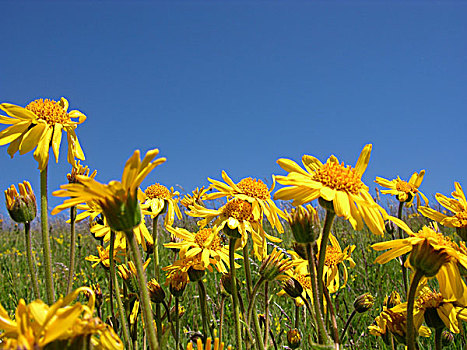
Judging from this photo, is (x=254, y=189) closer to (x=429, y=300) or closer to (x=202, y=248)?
(x=202, y=248)

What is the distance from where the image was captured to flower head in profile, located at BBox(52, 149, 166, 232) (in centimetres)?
98

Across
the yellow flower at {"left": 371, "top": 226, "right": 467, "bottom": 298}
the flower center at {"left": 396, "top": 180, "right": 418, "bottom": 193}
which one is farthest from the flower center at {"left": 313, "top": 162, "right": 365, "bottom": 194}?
the flower center at {"left": 396, "top": 180, "right": 418, "bottom": 193}

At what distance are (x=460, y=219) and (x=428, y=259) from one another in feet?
2.64

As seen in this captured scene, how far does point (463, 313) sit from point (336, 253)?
0.85m

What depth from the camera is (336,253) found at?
8.26 ft

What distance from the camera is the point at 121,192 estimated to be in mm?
1028

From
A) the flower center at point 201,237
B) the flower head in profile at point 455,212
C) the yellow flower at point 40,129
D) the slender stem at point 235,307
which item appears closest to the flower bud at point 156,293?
the flower center at point 201,237

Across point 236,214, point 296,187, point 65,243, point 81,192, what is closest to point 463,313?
point 296,187

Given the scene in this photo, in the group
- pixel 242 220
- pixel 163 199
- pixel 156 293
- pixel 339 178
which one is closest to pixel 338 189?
pixel 339 178

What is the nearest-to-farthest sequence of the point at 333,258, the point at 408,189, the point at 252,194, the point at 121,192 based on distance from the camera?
the point at 121,192, the point at 252,194, the point at 333,258, the point at 408,189

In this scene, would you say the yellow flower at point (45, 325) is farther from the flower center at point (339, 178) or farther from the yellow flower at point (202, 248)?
the yellow flower at point (202, 248)

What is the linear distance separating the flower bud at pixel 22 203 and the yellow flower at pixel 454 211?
1.97 metres

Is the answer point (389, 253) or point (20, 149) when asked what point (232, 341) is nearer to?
point (389, 253)

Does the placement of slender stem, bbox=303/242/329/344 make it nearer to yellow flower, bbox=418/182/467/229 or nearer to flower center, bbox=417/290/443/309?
flower center, bbox=417/290/443/309
